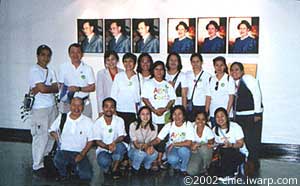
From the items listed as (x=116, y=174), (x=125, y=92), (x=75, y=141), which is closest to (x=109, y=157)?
(x=116, y=174)

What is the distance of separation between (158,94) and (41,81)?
149 centimetres

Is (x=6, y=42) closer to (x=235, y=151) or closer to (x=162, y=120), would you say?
(x=162, y=120)

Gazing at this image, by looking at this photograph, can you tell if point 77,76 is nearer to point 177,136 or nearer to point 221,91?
point 177,136

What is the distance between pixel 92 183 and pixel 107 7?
340cm

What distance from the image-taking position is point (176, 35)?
7777 mm

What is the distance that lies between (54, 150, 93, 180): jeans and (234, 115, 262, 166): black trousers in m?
2.07

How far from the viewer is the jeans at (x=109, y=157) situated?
612 cm

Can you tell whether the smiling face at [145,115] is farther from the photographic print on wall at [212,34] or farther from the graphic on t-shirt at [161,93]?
the photographic print on wall at [212,34]

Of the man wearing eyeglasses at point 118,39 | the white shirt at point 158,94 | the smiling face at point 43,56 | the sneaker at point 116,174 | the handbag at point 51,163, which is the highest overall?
the man wearing eyeglasses at point 118,39

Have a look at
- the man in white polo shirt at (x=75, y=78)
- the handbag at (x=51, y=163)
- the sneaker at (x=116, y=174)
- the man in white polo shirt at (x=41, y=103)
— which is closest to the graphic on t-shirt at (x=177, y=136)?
the sneaker at (x=116, y=174)

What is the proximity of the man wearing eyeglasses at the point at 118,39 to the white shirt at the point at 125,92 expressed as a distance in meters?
1.67

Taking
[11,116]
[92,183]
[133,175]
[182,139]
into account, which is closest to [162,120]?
[182,139]

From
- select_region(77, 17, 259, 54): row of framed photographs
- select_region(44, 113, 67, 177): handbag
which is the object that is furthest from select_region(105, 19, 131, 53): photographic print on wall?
select_region(44, 113, 67, 177): handbag

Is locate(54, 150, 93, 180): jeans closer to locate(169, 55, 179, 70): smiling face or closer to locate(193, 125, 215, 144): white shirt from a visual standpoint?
locate(193, 125, 215, 144): white shirt
